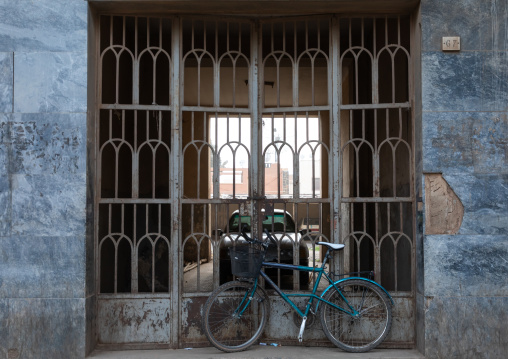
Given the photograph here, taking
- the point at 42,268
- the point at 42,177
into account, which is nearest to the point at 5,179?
the point at 42,177

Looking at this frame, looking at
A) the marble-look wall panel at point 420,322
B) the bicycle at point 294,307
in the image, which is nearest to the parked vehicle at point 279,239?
the bicycle at point 294,307

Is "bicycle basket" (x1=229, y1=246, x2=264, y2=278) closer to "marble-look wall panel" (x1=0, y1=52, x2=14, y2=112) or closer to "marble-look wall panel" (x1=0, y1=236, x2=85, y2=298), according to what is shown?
"marble-look wall panel" (x1=0, y1=236, x2=85, y2=298)

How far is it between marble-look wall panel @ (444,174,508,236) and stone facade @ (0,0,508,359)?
1 cm

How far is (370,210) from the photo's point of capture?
6.17 m

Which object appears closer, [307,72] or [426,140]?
[426,140]

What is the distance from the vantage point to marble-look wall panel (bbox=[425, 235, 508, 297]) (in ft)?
15.9

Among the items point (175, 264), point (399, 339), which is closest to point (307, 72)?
point (175, 264)

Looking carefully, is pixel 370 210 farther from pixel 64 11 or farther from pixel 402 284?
pixel 64 11

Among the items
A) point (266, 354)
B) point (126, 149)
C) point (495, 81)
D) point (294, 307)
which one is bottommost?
point (266, 354)

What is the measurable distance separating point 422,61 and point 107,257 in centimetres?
418

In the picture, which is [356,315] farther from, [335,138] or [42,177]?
[42,177]

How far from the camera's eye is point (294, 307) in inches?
200

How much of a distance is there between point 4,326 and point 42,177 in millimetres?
1561

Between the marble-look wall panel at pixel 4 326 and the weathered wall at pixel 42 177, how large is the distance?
0.03 feet
